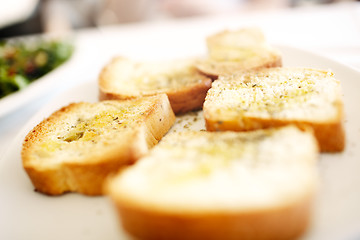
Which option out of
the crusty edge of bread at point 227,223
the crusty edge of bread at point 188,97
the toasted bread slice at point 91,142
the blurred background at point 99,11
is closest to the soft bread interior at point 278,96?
the crusty edge of bread at point 188,97

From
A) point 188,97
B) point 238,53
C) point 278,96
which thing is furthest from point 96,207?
point 238,53

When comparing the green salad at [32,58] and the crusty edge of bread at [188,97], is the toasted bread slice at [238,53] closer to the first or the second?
the crusty edge of bread at [188,97]

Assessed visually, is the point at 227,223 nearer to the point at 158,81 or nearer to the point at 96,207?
the point at 96,207

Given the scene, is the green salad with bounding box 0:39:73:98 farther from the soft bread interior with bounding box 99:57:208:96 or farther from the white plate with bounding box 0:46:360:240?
the white plate with bounding box 0:46:360:240

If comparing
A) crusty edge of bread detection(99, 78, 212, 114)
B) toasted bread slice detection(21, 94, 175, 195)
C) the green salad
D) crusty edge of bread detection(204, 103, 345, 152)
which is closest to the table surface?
the green salad

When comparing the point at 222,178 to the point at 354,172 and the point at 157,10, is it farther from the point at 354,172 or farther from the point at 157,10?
the point at 157,10

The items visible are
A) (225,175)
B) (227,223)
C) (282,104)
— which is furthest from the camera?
(282,104)
